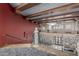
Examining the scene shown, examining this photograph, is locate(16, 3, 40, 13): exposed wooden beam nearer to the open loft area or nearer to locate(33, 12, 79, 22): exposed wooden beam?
the open loft area

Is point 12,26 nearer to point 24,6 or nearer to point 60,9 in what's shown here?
point 24,6

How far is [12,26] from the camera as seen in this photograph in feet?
6.97

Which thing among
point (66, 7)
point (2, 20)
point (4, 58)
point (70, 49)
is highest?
point (66, 7)

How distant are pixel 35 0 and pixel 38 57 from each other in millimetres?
825

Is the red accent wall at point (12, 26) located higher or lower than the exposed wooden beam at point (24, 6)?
lower

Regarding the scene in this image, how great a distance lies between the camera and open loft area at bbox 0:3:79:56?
2004mm

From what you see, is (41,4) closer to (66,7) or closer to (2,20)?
(66,7)

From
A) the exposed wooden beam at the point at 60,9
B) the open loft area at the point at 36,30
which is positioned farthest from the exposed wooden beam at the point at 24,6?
the exposed wooden beam at the point at 60,9

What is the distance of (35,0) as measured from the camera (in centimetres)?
206

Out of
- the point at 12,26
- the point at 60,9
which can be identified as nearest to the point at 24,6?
the point at 12,26

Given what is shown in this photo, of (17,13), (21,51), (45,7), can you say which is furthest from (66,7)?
(21,51)

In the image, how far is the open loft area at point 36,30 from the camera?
78.9 inches

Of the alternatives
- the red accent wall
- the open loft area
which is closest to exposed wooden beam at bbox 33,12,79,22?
the open loft area

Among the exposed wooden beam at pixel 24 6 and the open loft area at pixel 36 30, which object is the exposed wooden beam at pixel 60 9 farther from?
the exposed wooden beam at pixel 24 6
